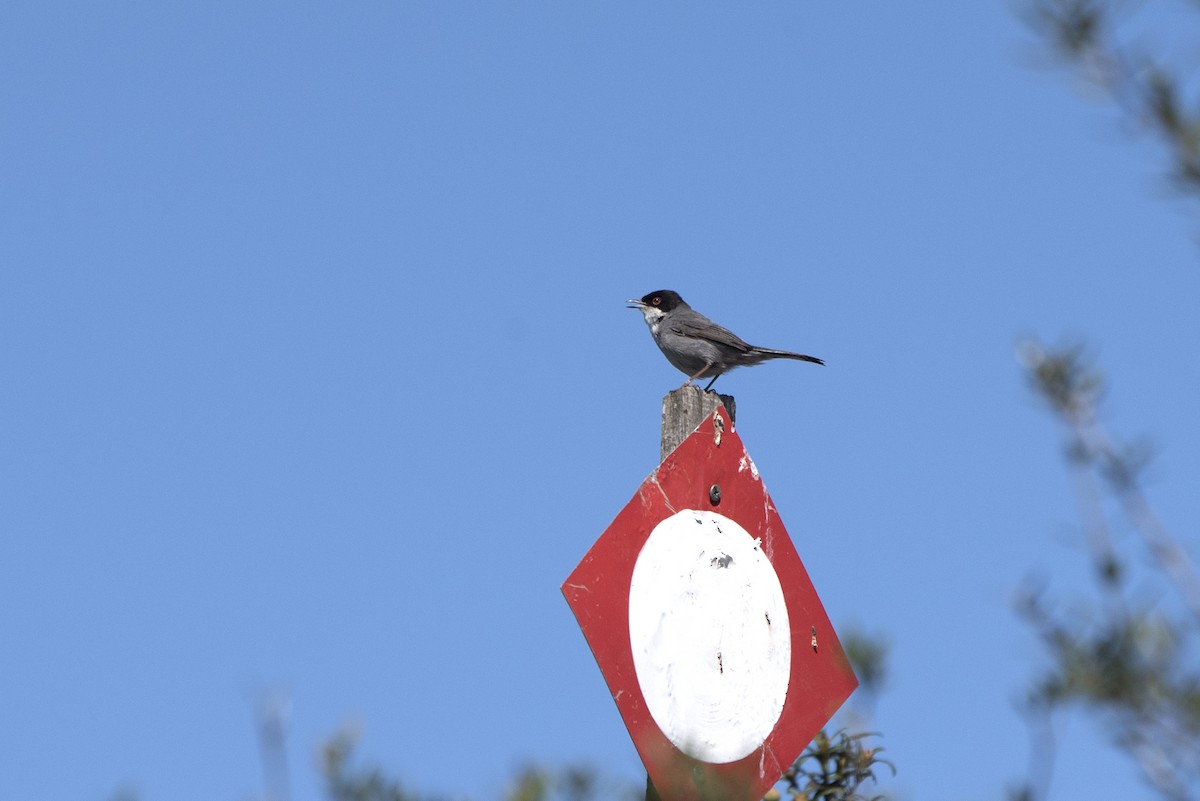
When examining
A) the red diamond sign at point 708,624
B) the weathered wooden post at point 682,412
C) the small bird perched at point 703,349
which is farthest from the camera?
the small bird perched at point 703,349

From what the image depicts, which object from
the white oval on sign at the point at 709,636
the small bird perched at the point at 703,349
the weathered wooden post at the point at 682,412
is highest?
the small bird perched at the point at 703,349

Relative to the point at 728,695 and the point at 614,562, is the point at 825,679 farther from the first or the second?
the point at 614,562

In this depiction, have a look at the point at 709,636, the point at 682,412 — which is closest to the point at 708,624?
the point at 709,636

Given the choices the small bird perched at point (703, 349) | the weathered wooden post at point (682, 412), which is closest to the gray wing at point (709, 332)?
the small bird perched at point (703, 349)

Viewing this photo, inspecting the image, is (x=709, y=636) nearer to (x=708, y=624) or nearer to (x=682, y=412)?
(x=708, y=624)

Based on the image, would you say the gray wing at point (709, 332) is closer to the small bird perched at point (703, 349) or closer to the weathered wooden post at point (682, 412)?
the small bird perched at point (703, 349)

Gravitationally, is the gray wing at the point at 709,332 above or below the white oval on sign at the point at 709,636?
above

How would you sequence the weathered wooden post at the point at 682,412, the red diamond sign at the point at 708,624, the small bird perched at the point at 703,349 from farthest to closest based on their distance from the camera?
the small bird perched at the point at 703,349 < the weathered wooden post at the point at 682,412 < the red diamond sign at the point at 708,624

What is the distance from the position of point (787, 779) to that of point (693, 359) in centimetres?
491

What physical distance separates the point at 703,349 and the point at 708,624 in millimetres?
5338

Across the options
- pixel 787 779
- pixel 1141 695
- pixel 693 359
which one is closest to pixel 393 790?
pixel 1141 695

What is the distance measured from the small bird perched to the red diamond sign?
15.9ft

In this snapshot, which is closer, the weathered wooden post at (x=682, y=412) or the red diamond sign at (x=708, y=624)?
the red diamond sign at (x=708, y=624)

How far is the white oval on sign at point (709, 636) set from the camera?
3561mm
